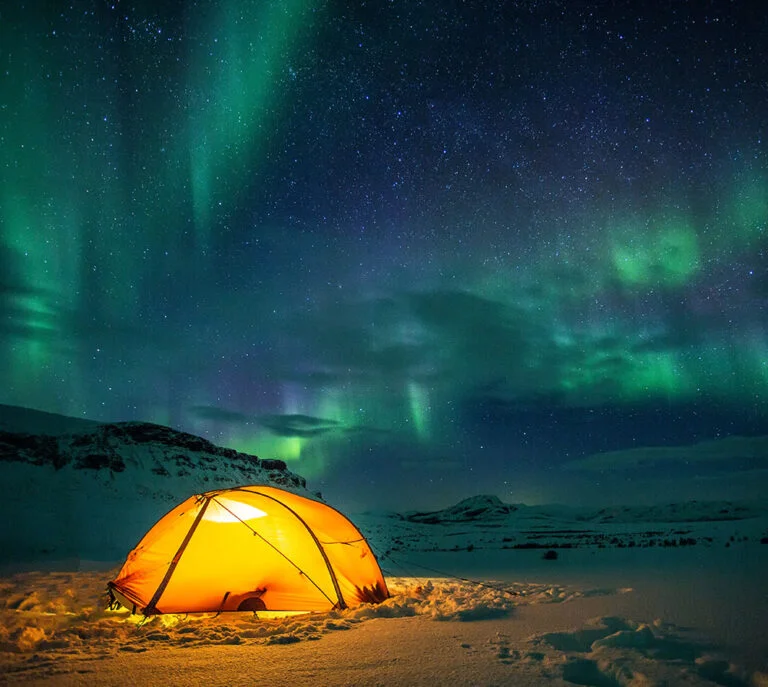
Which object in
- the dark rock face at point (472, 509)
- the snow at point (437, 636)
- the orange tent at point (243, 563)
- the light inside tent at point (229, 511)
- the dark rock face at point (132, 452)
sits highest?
the dark rock face at point (132, 452)

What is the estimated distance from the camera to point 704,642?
19.4ft

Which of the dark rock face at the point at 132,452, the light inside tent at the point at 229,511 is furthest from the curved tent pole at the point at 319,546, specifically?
the dark rock face at the point at 132,452

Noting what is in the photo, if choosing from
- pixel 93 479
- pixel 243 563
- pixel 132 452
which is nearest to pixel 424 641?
pixel 243 563

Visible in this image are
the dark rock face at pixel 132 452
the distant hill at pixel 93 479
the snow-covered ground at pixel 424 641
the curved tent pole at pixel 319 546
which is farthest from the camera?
the dark rock face at pixel 132 452

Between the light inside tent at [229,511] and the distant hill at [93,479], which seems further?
the distant hill at [93,479]

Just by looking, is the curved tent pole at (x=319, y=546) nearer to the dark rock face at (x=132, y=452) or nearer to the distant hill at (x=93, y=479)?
the distant hill at (x=93, y=479)

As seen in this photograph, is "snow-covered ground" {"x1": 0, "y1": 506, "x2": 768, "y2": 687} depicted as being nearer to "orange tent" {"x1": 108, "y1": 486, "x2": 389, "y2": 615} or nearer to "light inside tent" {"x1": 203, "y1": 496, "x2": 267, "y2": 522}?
"orange tent" {"x1": 108, "y1": 486, "x2": 389, "y2": 615}

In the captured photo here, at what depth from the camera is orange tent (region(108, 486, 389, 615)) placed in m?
8.05

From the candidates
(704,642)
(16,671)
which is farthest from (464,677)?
(16,671)

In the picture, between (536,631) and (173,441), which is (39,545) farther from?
(173,441)

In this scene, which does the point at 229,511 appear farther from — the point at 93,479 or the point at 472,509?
the point at 472,509

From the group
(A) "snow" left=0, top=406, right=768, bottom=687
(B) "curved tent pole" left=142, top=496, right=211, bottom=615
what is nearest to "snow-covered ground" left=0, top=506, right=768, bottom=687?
(A) "snow" left=0, top=406, right=768, bottom=687

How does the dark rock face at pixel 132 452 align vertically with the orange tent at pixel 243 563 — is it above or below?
above

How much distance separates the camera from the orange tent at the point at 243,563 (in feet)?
26.4
